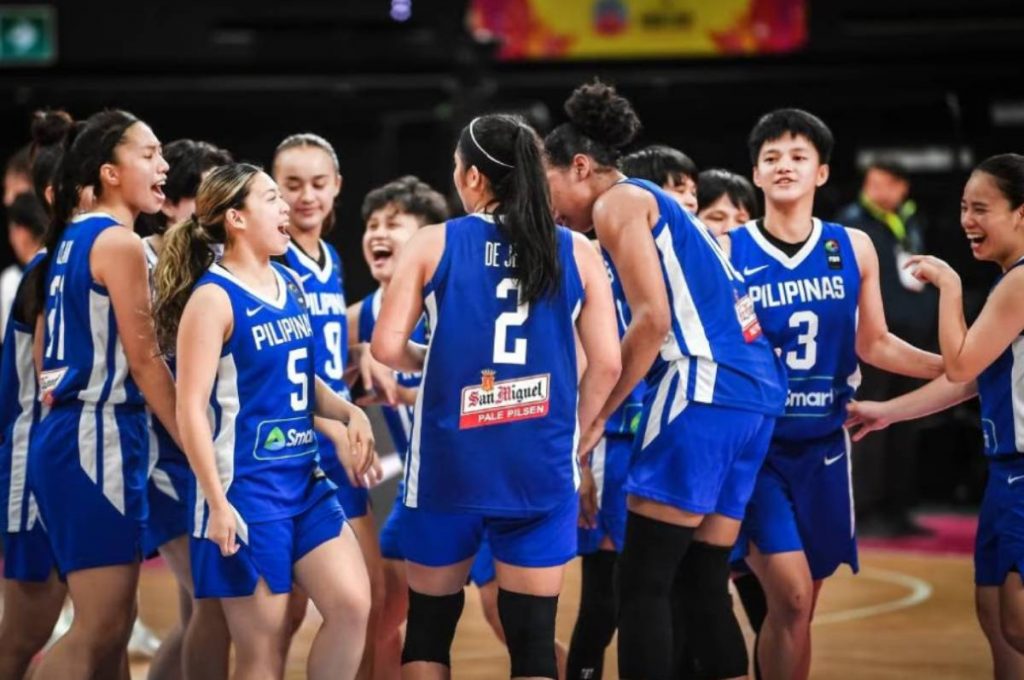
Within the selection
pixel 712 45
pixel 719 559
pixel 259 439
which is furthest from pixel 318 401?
pixel 712 45

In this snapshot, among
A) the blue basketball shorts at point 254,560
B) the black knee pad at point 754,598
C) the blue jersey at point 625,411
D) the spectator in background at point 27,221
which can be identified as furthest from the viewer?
the spectator in background at point 27,221

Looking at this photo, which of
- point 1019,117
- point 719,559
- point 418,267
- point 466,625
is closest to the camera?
point 418,267

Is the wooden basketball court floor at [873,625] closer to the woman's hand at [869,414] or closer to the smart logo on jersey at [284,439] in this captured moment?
the woman's hand at [869,414]

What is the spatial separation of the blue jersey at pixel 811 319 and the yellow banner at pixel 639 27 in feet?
21.9

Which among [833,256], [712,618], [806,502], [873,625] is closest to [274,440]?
[712,618]

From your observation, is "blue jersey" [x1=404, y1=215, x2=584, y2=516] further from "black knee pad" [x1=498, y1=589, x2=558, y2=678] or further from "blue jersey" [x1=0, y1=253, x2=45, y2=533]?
"blue jersey" [x1=0, y1=253, x2=45, y2=533]

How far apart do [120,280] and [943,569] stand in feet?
19.0

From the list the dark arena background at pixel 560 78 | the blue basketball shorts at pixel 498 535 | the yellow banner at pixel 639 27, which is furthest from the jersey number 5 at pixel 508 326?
A: the yellow banner at pixel 639 27

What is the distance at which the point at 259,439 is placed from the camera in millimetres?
4289

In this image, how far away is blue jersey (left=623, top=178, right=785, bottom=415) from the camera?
4.68 metres

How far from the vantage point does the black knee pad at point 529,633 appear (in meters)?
4.21

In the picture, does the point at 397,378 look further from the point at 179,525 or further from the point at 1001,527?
the point at 1001,527

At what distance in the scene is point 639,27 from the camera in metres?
11.7

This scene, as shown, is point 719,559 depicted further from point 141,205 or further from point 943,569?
point 943,569
